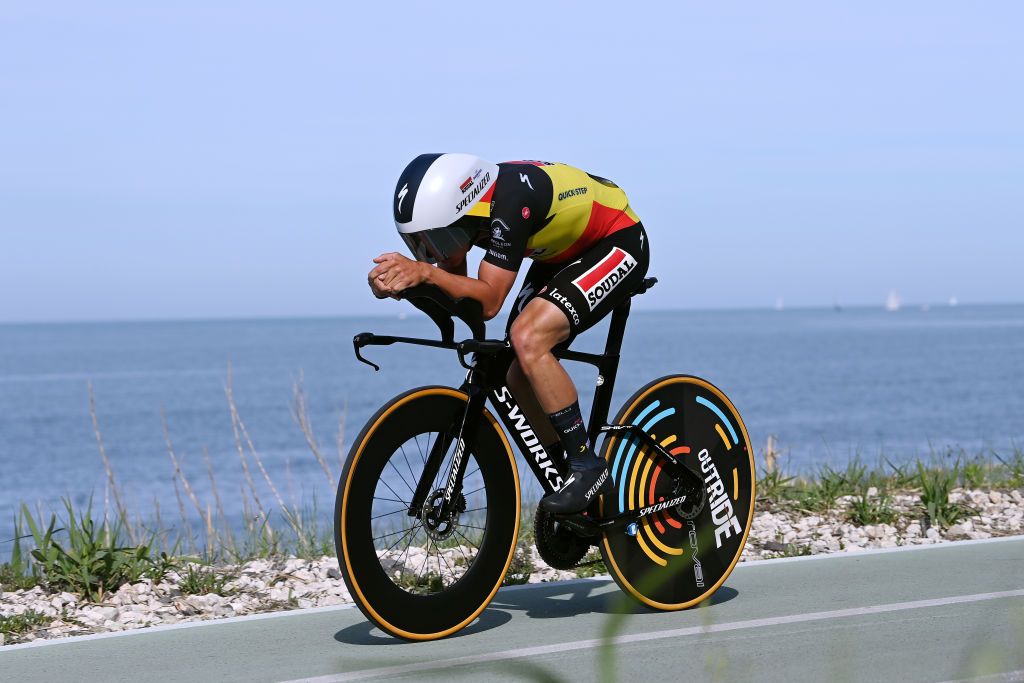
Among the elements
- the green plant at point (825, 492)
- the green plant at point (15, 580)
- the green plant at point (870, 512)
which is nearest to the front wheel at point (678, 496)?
the green plant at point (870, 512)

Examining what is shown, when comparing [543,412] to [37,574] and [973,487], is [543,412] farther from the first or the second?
[973,487]

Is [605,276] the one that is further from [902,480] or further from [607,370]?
[902,480]

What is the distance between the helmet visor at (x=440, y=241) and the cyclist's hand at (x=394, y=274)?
10.8 inches

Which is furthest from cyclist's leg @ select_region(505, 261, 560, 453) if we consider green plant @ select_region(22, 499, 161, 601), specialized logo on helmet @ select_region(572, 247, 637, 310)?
green plant @ select_region(22, 499, 161, 601)

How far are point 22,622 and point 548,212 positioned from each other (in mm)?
2974

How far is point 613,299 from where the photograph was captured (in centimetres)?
563

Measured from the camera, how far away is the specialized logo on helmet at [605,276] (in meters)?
5.49

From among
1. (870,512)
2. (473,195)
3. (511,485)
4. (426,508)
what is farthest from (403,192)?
(870,512)

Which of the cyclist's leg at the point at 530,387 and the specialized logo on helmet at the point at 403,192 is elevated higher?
the specialized logo on helmet at the point at 403,192

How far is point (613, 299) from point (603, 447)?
0.69 meters

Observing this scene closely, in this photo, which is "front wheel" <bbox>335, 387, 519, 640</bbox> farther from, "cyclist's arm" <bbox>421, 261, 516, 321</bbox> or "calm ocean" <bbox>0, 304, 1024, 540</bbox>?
"calm ocean" <bbox>0, 304, 1024, 540</bbox>

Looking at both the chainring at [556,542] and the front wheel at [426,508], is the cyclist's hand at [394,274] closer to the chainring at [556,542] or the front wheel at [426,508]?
the front wheel at [426,508]

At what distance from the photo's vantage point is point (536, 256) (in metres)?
5.69

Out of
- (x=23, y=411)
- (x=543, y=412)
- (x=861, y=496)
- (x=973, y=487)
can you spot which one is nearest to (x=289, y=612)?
(x=543, y=412)
